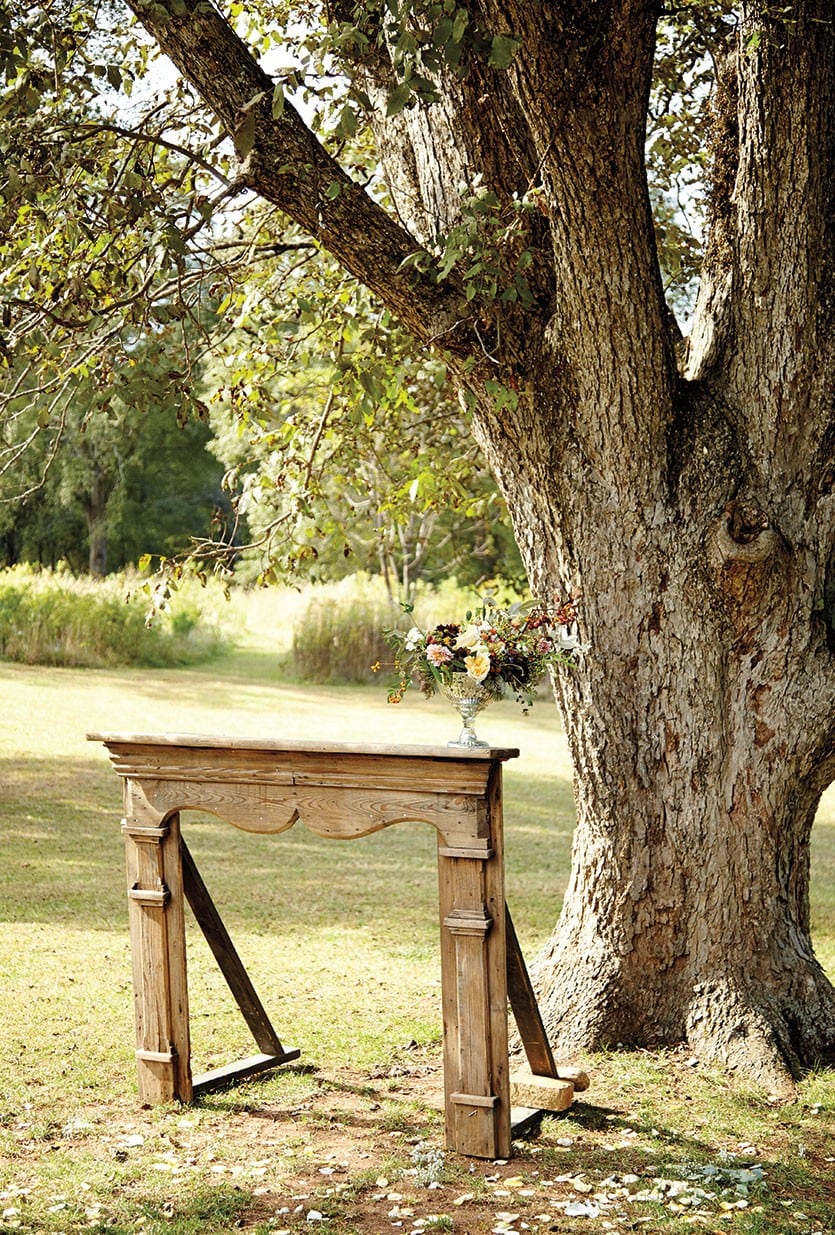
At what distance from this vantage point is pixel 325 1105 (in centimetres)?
493

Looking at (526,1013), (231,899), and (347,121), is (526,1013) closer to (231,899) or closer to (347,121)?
(347,121)

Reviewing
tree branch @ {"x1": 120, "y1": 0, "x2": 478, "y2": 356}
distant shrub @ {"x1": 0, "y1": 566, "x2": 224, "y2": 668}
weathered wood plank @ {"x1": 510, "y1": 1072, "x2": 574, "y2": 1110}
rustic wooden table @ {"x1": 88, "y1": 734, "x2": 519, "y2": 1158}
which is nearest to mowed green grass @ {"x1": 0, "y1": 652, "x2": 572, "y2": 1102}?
rustic wooden table @ {"x1": 88, "y1": 734, "x2": 519, "y2": 1158}

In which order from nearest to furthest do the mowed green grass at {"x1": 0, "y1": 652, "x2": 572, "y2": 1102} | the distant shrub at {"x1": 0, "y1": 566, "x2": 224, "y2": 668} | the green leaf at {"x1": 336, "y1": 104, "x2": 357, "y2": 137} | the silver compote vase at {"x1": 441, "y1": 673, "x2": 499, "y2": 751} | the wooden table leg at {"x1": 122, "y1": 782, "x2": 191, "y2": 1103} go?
1. the green leaf at {"x1": 336, "y1": 104, "x2": 357, "y2": 137}
2. the silver compote vase at {"x1": 441, "y1": 673, "x2": 499, "y2": 751}
3. the wooden table leg at {"x1": 122, "y1": 782, "x2": 191, "y2": 1103}
4. the mowed green grass at {"x1": 0, "y1": 652, "x2": 572, "y2": 1102}
5. the distant shrub at {"x1": 0, "y1": 566, "x2": 224, "y2": 668}

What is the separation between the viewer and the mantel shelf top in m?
4.14

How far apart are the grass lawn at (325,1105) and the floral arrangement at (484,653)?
1.57 meters

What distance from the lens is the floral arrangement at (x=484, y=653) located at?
A: 14.8 ft

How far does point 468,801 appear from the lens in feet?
13.9

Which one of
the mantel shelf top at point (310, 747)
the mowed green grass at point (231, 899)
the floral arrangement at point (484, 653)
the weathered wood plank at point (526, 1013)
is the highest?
the floral arrangement at point (484, 653)

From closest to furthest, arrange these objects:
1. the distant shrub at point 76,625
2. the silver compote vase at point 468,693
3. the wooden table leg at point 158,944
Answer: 1. the silver compote vase at point 468,693
2. the wooden table leg at point 158,944
3. the distant shrub at point 76,625

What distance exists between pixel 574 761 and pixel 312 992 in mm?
2079

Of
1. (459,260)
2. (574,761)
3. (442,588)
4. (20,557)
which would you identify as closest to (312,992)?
(574,761)

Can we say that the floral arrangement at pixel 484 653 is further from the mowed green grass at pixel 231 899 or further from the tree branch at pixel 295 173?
the mowed green grass at pixel 231 899

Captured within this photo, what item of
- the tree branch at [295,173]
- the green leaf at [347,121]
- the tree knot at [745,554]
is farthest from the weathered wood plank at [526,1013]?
the green leaf at [347,121]

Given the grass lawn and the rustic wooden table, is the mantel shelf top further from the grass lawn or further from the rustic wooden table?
the grass lawn
